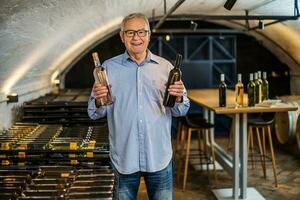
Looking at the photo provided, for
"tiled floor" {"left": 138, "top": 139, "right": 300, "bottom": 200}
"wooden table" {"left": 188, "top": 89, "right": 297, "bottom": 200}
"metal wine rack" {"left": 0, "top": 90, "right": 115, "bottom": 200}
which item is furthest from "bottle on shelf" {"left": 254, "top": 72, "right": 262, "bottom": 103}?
"metal wine rack" {"left": 0, "top": 90, "right": 115, "bottom": 200}

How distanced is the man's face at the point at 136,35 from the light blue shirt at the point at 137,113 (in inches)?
3.9

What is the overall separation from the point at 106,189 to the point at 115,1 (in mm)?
1985

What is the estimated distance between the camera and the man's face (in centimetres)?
196

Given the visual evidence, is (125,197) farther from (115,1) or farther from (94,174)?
(115,1)

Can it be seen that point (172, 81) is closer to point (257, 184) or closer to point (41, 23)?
A: point (41, 23)

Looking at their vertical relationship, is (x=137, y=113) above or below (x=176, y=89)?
below

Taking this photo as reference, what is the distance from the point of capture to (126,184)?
209 cm

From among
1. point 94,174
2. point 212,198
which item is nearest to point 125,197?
point 94,174

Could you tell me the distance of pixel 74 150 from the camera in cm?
272

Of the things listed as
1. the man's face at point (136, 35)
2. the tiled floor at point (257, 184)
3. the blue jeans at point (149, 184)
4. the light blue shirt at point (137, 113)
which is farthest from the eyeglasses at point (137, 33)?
the tiled floor at point (257, 184)

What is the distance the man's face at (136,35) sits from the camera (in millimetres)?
1959

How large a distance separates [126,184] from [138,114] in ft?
1.25

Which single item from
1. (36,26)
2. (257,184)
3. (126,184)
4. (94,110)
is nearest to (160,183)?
(126,184)

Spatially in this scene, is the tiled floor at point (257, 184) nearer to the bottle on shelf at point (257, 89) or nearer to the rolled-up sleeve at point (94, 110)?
the bottle on shelf at point (257, 89)
